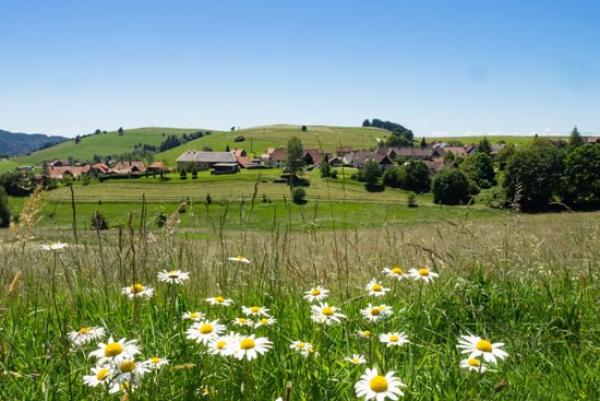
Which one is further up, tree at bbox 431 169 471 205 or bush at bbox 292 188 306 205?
bush at bbox 292 188 306 205

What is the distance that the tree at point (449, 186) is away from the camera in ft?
219

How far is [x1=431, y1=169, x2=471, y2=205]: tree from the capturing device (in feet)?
219

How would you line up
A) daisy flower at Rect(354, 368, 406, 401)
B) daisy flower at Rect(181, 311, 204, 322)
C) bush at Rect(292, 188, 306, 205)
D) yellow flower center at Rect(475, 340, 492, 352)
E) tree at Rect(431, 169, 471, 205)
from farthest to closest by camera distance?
tree at Rect(431, 169, 471, 205) → bush at Rect(292, 188, 306, 205) → daisy flower at Rect(181, 311, 204, 322) → yellow flower center at Rect(475, 340, 492, 352) → daisy flower at Rect(354, 368, 406, 401)

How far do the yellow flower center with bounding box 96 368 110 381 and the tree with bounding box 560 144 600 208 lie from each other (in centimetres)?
6612

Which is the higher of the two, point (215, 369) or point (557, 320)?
point (215, 369)

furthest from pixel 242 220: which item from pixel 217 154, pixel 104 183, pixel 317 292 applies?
pixel 217 154

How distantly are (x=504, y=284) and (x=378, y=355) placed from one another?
2490mm

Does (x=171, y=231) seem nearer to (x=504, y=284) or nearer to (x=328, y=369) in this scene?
(x=328, y=369)

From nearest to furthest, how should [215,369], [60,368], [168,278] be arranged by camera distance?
[215,369], [60,368], [168,278]

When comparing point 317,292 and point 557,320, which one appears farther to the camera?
point 557,320

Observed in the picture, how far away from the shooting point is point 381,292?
3334mm

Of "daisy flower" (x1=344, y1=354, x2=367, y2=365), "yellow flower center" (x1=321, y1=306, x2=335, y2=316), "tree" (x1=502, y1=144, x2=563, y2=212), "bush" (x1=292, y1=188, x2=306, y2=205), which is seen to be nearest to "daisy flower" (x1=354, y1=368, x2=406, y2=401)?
"daisy flower" (x1=344, y1=354, x2=367, y2=365)

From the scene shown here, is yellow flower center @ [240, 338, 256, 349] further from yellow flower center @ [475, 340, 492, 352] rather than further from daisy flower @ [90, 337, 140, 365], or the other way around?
yellow flower center @ [475, 340, 492, 352]

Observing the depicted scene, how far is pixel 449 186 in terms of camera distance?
225ft
